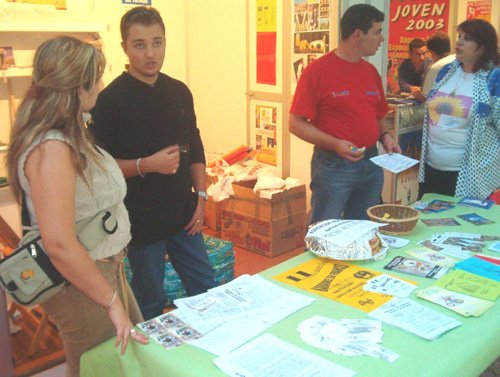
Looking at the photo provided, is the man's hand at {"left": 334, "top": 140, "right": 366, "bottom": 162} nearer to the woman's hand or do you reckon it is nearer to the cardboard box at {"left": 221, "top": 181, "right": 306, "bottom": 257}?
the cardboard box at {"left": 221, "top": 181, "right": 306, "bottom": 257}

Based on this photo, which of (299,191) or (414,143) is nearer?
(414,143)

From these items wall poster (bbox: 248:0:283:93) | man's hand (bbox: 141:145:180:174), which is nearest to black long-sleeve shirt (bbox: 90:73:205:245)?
man's hand (bbox: 141:145:180:174)

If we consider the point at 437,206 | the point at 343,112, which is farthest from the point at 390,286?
the point at 343,112

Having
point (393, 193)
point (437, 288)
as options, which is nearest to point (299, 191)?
point (393, 193)

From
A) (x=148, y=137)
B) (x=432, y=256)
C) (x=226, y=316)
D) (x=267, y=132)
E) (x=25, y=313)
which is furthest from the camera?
(x=267, y=132)

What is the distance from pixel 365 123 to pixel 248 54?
209 centimetres

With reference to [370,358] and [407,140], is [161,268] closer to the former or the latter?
[370,358]

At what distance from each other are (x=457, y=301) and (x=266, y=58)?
10.4ft

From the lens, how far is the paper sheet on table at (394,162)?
96.4 inches

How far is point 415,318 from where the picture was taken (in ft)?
4.75

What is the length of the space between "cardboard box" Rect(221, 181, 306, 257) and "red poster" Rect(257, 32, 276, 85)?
0.89 m

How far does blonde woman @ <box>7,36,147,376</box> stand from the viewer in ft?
4.18

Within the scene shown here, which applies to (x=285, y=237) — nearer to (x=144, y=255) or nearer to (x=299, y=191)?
(x=299, y=191)

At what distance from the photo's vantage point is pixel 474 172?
290cm
